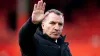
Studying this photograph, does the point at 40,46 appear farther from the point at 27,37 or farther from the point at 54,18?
the point at 54,18

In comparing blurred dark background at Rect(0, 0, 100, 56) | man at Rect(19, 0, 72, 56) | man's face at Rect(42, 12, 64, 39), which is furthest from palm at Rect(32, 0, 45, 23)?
blurred dark background at Rect(0, 0, 100, 56)

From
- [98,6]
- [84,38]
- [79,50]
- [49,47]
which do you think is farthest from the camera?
[98,6]

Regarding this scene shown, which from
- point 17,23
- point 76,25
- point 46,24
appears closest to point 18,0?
point 17,23

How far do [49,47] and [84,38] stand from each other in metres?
5.93

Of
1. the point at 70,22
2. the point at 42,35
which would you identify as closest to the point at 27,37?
the point at 42,35

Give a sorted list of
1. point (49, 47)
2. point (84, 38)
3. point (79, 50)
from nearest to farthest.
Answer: point (49, 47) → point (79, 50) → point (84, 38)

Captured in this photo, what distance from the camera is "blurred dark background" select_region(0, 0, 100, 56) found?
9.29 meters

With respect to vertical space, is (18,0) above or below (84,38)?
above

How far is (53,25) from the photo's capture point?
3822 mm

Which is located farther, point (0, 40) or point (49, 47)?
point (0, 40)

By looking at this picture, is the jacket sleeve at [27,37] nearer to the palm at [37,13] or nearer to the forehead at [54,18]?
the palm at [37,13]

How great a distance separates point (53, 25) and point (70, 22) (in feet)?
20.5

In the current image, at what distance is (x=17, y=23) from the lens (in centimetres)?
977

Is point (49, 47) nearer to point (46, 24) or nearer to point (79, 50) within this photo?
point (46, 24)
